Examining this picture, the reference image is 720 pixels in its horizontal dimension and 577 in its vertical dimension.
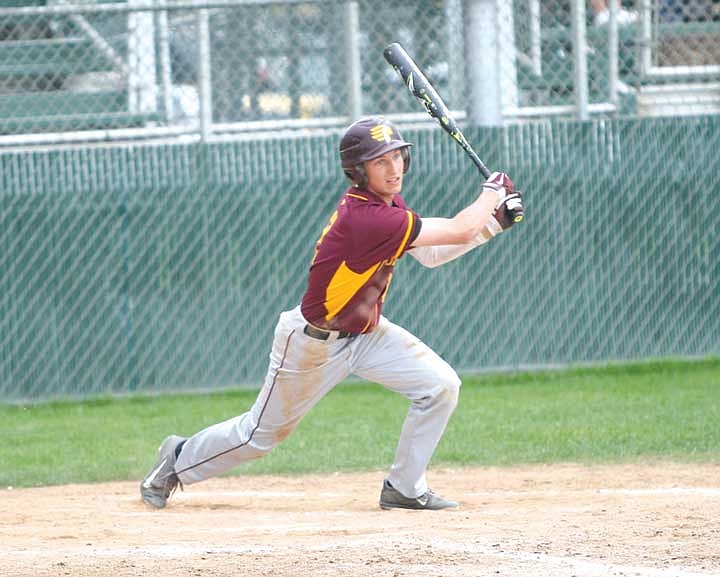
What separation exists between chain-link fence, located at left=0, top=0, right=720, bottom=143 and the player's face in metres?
3.87

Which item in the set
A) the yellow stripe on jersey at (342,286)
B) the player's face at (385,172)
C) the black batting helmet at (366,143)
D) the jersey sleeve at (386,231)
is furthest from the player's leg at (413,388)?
the black batting helmet at (366,143)

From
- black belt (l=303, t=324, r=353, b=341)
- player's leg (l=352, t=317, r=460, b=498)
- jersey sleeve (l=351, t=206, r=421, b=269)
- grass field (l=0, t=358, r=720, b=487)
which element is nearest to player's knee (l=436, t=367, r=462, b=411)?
player's leg (l=352, t=317, r=460, b=498)

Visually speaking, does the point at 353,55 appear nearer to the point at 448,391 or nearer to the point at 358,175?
the point at 358,175

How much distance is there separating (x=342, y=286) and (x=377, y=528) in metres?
1.00

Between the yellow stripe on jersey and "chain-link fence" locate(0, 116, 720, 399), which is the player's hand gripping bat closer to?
the yellow stripe on jersey

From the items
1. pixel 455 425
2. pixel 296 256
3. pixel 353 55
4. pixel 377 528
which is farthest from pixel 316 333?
pixel 353 55

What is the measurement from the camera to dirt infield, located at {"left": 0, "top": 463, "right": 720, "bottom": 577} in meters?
4.26

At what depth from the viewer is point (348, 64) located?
29.7 ft

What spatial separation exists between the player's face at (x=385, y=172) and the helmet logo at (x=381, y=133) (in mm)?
59

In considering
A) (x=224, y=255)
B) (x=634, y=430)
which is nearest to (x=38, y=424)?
(x=224, y=255)

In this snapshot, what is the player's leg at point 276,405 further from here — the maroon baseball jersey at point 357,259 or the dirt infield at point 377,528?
the dirt infield at point 377,528

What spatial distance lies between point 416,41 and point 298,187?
4.93 feet

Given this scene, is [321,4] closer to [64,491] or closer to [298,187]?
[298,187]

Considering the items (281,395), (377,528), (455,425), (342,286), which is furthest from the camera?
(455,425)
